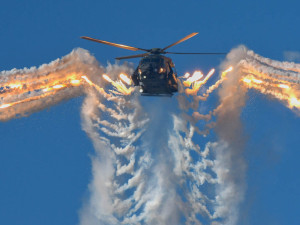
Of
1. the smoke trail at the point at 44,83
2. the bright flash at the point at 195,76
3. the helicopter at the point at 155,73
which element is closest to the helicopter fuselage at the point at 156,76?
the helicopter at the point at 155,73

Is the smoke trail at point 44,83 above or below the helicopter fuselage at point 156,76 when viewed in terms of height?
above

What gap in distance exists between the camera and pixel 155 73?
69.7 metres

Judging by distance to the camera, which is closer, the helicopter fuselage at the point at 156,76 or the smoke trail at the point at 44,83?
the helicopter fuselage at the point at 156,76

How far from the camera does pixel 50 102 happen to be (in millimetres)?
77250

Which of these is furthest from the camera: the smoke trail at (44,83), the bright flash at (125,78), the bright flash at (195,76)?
the bright flash at (125,78)

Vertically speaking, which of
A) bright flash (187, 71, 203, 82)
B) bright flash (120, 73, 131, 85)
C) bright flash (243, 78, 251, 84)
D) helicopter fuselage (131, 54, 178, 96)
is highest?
bright flash (120, 73, 131, 85)

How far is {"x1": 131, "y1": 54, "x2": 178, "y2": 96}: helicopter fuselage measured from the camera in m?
69.8

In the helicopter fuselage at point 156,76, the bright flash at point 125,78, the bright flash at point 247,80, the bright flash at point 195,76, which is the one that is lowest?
the helicopter fuselage at point 156,76

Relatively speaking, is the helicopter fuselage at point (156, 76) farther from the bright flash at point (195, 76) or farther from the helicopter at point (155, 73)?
the bright flash at point (195, 76)

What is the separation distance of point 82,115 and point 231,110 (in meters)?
16.3

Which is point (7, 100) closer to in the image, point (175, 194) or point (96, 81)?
point (96, 81)

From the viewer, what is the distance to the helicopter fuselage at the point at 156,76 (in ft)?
229

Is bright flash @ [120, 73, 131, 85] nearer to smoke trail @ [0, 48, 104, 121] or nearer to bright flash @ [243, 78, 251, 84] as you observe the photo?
smoke trail @ [0, 48, 104, 121]

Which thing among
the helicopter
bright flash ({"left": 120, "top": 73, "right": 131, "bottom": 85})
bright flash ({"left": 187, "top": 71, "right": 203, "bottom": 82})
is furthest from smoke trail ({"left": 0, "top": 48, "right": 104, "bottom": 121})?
bright flash ({"left": 187, "top": 71, "right": 203, "bottom": 82})
